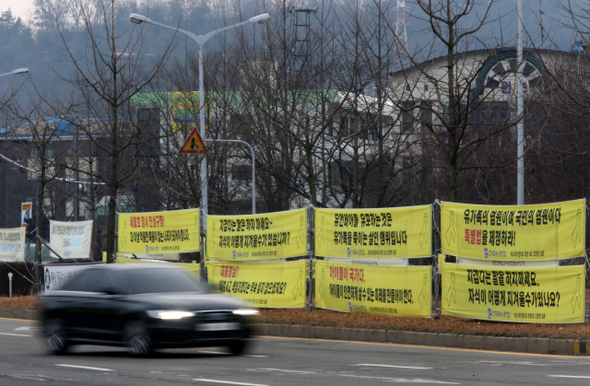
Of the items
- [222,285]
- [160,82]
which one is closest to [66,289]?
[222,285]

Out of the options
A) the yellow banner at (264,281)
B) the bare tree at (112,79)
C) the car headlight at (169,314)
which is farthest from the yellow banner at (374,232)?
the bare tree at (112,79)

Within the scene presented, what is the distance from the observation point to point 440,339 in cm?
1363

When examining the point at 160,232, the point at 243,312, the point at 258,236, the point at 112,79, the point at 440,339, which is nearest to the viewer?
the point at 243,312

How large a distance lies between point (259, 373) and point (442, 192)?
1136 inches

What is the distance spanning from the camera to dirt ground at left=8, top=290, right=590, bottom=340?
1276 cm

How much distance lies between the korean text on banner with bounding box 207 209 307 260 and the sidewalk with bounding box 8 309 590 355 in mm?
1837

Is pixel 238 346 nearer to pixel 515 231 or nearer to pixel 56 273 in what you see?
pixel 515 231

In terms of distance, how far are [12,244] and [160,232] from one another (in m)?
8.08

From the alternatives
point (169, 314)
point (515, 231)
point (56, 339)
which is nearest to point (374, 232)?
point (515, 231)

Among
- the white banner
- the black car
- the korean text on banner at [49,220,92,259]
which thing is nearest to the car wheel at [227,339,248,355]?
the black car

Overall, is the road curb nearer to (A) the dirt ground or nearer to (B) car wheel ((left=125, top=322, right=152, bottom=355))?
(A) the dirt ground

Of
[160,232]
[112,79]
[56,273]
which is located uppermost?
[112,79]

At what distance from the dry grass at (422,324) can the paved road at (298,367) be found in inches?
23.1

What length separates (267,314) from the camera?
17422 millimetres
